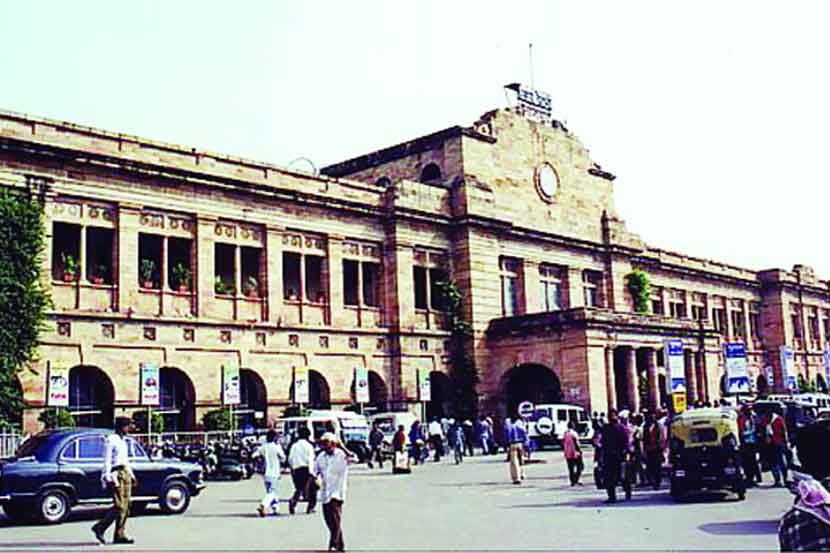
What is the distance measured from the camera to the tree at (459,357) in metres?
42.8

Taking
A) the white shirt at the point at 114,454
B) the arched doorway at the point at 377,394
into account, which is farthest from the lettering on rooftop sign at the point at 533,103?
the white shirt at the point at 114,454

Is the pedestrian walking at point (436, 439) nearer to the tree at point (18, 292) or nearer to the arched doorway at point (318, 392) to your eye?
the arched doorway at point (318, 392)

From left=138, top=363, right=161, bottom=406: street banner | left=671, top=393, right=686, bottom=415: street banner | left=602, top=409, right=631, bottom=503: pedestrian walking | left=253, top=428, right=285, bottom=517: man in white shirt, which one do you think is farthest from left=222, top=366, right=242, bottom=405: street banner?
left=602, top=409, right=631, bottom=503: pedestrian walking

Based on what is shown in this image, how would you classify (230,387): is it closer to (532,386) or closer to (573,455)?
(573,455)

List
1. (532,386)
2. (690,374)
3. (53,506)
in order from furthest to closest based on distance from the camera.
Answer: (690,374) → (532,386) → (53,506)

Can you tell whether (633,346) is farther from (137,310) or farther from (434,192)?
(137,310)

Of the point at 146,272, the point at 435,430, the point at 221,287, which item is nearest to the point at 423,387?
the point at 435,430

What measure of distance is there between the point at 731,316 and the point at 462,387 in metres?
31.5

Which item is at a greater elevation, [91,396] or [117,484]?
[91,396]

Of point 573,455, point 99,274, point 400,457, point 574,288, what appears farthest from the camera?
point 574,288

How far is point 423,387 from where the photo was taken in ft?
135

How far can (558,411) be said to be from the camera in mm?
38469

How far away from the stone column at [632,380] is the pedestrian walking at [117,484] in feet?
104

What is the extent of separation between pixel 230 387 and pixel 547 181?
22.6 meters
